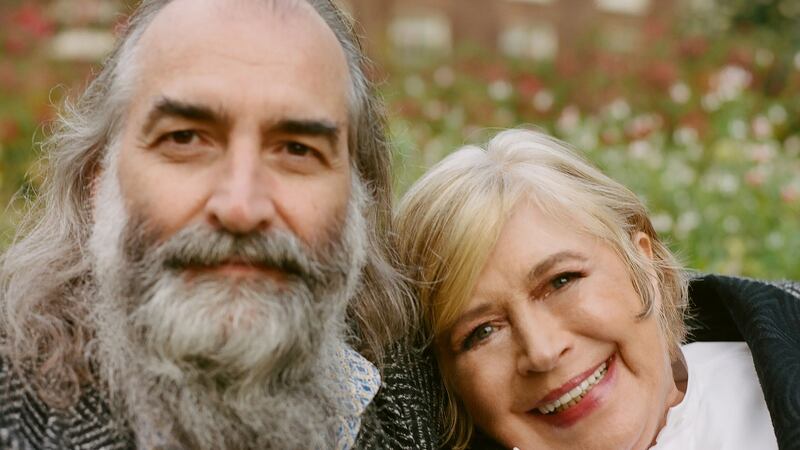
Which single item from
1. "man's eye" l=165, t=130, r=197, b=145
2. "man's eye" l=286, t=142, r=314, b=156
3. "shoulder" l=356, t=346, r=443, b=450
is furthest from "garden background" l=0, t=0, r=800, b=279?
"man's eye" l=286, t=142, r=314, b=156

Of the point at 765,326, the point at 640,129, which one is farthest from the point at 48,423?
the point at 640,129

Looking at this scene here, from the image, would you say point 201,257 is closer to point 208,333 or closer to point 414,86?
point 208,333

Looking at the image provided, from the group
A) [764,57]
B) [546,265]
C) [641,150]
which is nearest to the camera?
[546,265]

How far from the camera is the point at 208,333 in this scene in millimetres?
2104

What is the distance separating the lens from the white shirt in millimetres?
2861

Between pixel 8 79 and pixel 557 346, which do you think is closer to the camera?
pixel 557 346

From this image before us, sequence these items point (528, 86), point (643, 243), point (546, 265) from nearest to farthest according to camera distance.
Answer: point (546, 265) < point (643, 243) < point (528, 86)

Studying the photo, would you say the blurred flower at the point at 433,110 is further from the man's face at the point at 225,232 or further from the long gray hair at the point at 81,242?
the man's face at the point at 225,232

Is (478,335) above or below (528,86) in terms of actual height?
above

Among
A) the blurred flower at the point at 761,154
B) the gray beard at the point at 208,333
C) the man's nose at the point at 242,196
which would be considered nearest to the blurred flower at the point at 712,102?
the blurred flower at the point at 761,154

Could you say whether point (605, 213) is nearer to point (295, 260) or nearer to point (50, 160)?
point (295, 260)

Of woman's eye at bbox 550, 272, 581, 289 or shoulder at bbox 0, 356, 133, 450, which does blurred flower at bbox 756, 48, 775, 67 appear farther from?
shoulder at bbox 0, 356, 133, 450

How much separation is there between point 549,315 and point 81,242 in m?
1.36

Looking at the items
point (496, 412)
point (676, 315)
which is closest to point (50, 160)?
point (496, 412)
